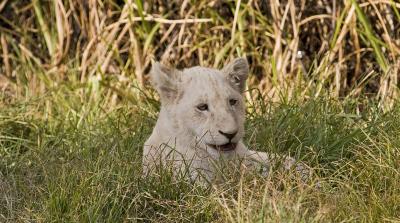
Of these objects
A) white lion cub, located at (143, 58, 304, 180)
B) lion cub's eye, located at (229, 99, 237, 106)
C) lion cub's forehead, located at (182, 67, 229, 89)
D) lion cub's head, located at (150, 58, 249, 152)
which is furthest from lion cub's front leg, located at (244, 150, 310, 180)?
lion cub's forehead, located at (182, 67, 229, 89)

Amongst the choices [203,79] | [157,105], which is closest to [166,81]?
[203,79]

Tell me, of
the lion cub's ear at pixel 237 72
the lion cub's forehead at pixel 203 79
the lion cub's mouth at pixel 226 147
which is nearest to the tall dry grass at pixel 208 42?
the lion cub's ear at pixel 237 72

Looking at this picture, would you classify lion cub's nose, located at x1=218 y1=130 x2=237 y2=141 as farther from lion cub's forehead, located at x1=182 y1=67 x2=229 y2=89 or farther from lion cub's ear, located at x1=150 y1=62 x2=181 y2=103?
lion cub's ear, located at x1=150 y1=62 x2=181 y2=103

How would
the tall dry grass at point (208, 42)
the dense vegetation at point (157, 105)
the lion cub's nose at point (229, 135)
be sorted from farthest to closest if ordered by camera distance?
the tall dry grass at point (208, 42)
the lion cub's nose at point (229, 135)
the dense vegetation at point (157, 105)

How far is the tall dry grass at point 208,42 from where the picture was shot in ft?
25.6

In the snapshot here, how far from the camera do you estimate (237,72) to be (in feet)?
18.6

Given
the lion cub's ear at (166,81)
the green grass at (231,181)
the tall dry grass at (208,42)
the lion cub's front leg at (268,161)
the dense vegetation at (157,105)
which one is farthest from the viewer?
the tall dry grass at (208,42)

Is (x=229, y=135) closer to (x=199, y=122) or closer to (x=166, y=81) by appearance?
(x=199, y=122)

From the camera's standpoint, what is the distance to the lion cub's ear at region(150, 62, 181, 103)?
556 centimetres

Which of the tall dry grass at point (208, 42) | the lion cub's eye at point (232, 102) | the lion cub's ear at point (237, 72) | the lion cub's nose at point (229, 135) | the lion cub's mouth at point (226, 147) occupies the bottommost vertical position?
the tall dry grass at point (208, 42)

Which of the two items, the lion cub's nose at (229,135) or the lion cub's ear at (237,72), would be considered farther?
the lion cub's ear at (237,72)

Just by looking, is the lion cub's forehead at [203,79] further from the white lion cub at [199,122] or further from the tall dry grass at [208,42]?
the tall dry grass at [208,42]

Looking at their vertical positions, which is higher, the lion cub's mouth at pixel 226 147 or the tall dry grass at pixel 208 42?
the lion cub's mouth at pixel 226 147

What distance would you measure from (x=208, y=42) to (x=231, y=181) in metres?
3.44
